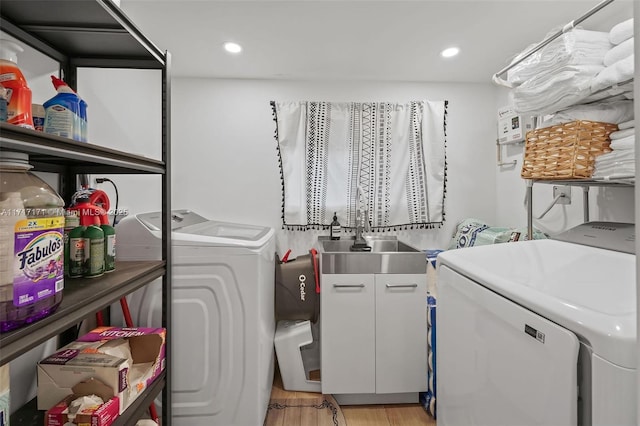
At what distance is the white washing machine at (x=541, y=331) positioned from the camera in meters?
0.56

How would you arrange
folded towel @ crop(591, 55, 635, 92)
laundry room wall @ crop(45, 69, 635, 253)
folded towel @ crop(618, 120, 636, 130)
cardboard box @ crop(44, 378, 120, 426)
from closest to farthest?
1. cardboard box @ crop(44, 378, 120, 426)
2. folded towel @ crop(591, 55, 635, 92)
3. folded towel @ crop(618, 120, 636, 130)
4. laundry room wall @ crop(45, 69, 635, 253)

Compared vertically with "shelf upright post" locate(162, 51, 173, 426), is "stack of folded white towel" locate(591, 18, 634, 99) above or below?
above

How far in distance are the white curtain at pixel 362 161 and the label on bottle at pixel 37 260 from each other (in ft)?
5.79

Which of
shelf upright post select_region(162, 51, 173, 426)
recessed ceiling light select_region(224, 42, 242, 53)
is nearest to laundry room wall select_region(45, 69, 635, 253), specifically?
recessed ceiling light select_region(224, 42, 242, 53)

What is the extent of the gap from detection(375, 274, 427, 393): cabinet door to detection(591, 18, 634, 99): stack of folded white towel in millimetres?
1283

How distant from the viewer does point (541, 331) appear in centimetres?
69

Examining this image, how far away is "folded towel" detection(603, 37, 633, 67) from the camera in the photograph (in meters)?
1.03

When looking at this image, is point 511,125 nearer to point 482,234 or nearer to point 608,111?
point 482,234

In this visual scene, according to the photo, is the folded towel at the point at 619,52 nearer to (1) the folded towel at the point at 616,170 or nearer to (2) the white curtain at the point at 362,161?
(1) the folded towel at the point at 616,170

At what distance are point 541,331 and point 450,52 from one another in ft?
6.62

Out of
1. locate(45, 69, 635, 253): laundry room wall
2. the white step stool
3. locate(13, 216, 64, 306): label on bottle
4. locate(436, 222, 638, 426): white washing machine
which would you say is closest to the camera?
locate(436, 222, 638, 426): white washing machine

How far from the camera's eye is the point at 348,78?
99.5 inches

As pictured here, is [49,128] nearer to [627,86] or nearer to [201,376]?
[201,376]

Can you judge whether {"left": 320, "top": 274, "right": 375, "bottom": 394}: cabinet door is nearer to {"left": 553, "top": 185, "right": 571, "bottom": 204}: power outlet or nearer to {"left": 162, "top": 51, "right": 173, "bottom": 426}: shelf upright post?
{"left": 162, "top": 51, "right": 173, "bottom": 426}: shelf upright post
